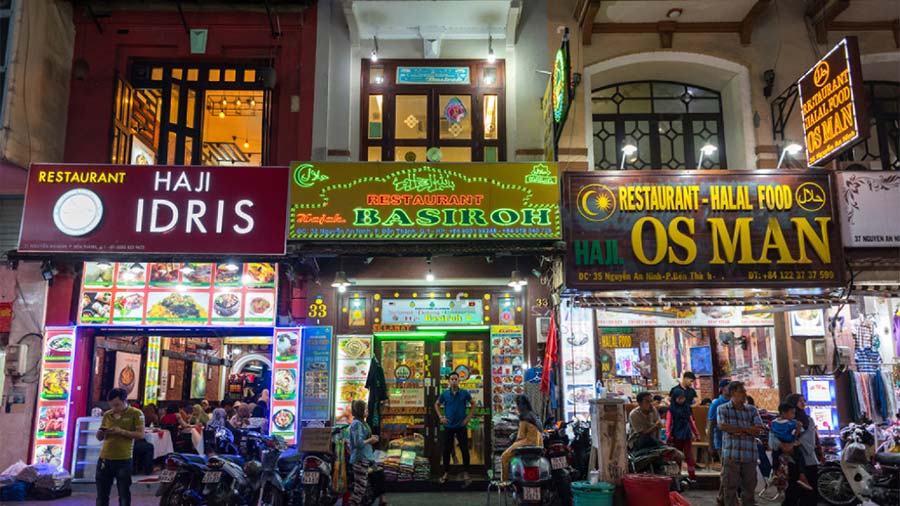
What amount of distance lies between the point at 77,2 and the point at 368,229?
8304mm

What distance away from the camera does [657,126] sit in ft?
46.5

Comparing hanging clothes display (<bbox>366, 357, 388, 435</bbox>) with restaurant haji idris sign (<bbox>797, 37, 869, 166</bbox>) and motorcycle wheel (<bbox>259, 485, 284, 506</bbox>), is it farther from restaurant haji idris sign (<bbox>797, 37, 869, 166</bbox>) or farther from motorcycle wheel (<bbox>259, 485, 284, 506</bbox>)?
restaurant haji idris sign (<bbox>797, 37, 869, 166</bbox>)

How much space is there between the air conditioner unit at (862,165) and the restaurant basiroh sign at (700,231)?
2184 mm

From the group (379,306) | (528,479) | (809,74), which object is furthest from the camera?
(379,306)

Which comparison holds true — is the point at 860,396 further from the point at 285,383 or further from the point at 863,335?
the point at 285,383

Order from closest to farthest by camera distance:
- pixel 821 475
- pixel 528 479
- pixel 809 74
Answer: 1. pixel 528 479
2. pixel 821 475
3. pixel 809 74

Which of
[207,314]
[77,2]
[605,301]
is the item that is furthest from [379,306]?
[77,2]

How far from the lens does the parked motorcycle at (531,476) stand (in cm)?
895

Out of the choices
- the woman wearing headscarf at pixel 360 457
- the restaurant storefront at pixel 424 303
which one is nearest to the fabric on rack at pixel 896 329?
the restaurant storefront at pixel 424 303

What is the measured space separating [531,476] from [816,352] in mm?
7439

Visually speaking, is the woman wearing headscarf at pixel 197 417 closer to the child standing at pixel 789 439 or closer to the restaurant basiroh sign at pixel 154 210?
the restaurant basiroh sign at pixel 154 210

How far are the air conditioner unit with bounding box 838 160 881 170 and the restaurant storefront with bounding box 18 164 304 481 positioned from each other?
37.7 ft

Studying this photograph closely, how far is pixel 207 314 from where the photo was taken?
496 inches

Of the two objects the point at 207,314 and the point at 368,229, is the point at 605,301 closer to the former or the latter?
the point at 368,229
